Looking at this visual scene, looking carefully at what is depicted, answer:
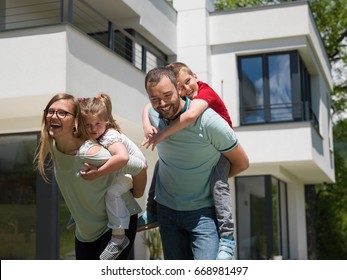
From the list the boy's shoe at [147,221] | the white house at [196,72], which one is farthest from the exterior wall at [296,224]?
the boy's shoe at [147,221]

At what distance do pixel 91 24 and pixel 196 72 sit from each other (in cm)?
341

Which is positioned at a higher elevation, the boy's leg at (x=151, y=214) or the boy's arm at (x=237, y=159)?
the boy's arm at (x=237, y=159)

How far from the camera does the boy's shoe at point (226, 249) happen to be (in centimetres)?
320

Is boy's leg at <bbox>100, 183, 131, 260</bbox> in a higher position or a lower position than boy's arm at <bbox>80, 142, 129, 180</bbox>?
lower

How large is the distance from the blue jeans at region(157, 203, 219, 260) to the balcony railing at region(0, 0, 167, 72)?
822 cm

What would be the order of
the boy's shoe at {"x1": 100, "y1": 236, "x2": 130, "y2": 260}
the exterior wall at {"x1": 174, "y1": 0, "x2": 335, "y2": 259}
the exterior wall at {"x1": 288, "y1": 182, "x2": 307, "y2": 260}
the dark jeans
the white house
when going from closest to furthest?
1. the boy's shoe at {"x1": 100, "y1": 236, "x2": 130, "y2": 260}
2. the dark jeans
3. the white house
4. the exterior wall at {"x1": 174, "y1": 0, "x2": 335, "y2": 259}
5. the exterior wall at {"x1": 288, "y1": 182, "x2": 307, "y2": 260}

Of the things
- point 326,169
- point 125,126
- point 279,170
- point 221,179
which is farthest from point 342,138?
point 221,179

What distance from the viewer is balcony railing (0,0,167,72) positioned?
12.1 metres

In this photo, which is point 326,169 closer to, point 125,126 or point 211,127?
point 125,126

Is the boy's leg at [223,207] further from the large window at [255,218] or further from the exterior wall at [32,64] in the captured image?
the large window at [255,218]

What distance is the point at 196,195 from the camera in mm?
3473

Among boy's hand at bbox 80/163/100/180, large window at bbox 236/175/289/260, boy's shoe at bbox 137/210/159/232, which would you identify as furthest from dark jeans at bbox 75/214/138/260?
large window at bbox 236/175/289/260

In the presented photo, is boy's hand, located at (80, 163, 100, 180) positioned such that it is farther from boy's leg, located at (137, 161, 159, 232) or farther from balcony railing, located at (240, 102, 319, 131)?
balcony railing, located at (240, 102, 319, 131)
